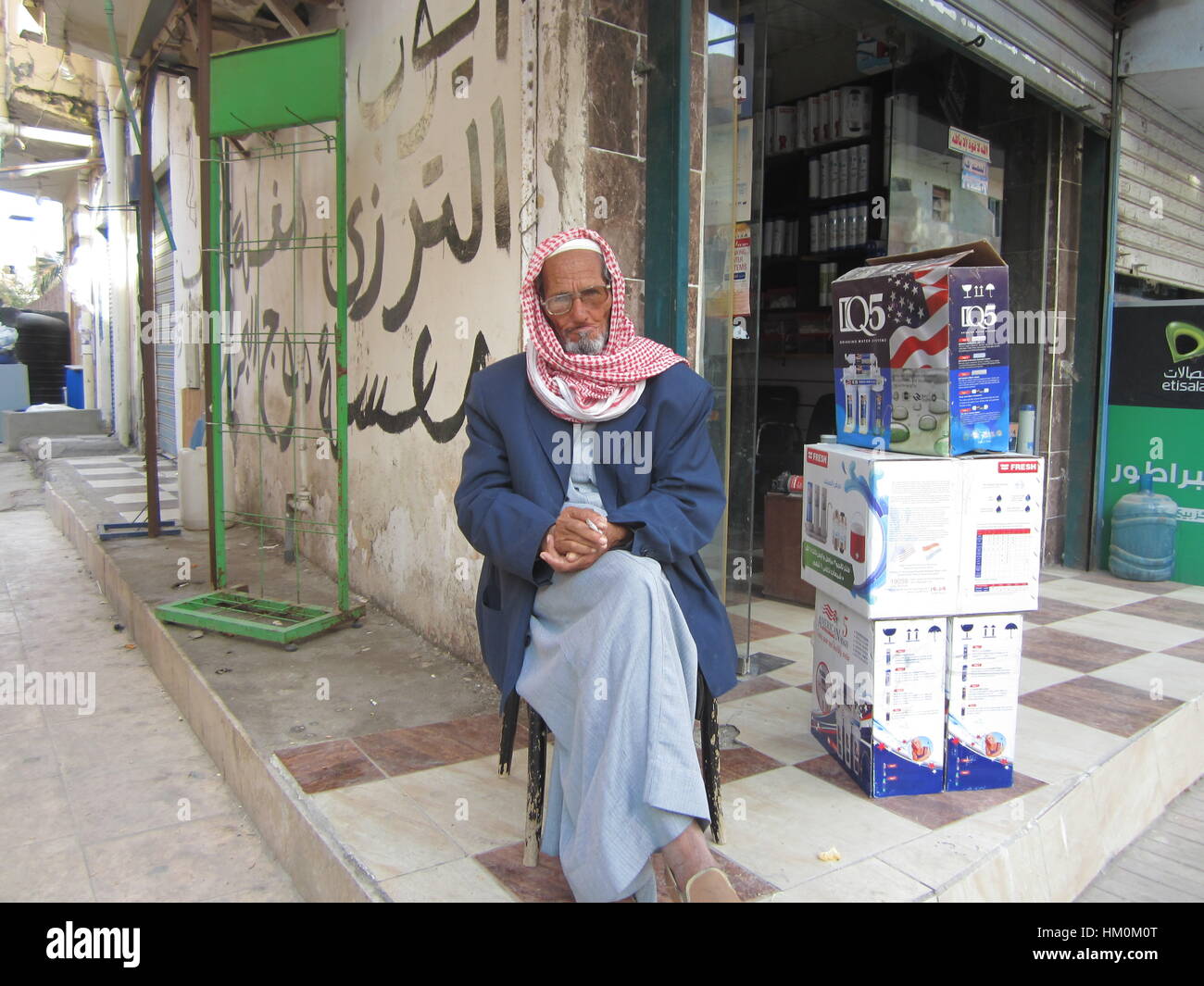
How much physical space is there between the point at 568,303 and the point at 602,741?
1.08 metres

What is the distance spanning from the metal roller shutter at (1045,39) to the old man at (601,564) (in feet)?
7.94

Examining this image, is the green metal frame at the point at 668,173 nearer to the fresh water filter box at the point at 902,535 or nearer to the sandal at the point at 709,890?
the fresh water filter box at the point at 902,535

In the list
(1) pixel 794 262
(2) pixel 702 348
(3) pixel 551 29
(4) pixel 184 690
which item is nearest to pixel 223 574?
(4) pixel 184 690

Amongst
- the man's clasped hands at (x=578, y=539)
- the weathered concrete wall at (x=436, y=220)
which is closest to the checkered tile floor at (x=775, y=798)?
the man's clasped hands at (x=578, y=539)

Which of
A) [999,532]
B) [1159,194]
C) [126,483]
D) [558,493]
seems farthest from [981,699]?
[126,483]

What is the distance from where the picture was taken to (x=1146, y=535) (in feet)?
17.5

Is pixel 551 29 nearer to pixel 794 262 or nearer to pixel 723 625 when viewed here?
pixel 723 625

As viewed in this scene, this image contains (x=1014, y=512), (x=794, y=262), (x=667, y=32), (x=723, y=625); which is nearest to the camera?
(x=723, y=625)

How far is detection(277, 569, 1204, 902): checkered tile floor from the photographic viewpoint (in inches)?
81.1

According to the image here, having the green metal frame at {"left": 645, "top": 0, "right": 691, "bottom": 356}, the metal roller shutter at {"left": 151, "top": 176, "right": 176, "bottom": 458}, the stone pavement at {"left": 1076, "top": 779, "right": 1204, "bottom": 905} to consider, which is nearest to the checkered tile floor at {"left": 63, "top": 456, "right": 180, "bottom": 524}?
the metal roller shutter at {"left": 151, "top": 176, "right": 176, "bottom": 458}

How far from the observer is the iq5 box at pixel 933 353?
7.82 feet

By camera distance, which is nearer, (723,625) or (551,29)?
(723,625)

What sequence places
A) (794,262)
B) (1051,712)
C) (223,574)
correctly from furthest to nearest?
(794,262)
(223,574)
(1051,712)

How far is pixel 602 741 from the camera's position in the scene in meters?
1.88
